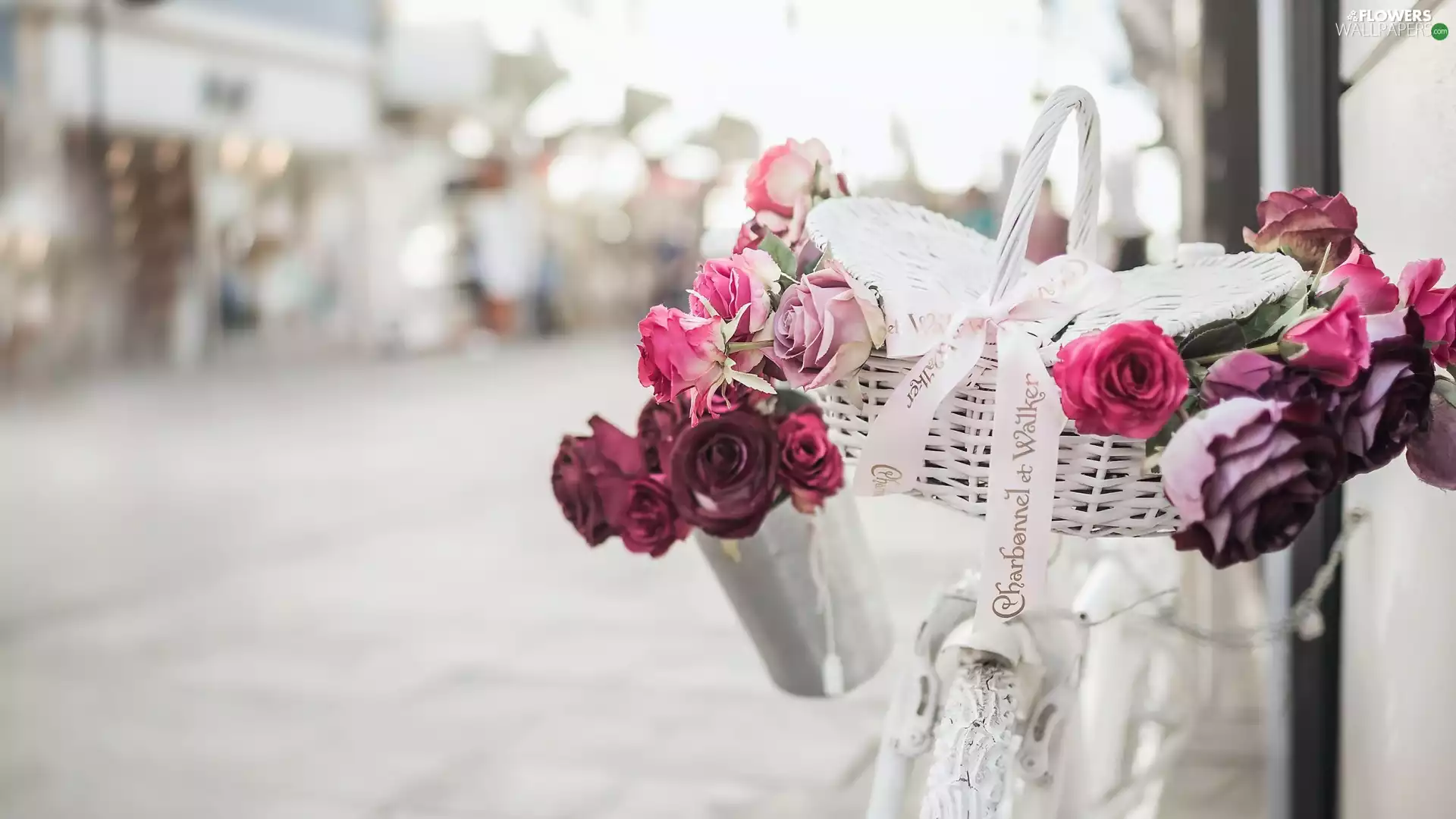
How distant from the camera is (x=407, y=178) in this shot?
11.1 m

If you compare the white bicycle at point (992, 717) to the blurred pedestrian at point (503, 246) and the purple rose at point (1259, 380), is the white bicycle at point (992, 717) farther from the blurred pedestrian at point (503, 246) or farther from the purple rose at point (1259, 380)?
the blurred pedestrian at point (503, 246)

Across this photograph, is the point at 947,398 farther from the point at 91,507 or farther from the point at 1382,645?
the point at 91,507

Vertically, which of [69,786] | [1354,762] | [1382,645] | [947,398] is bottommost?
[69,786]

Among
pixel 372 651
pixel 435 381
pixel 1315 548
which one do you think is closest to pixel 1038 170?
pixel 1315 548

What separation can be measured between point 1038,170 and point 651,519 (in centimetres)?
34

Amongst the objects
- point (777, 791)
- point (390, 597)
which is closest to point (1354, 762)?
point (777, 791)

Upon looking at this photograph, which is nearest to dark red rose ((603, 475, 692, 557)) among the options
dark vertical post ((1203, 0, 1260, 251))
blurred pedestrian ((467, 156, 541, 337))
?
dark vertical post ((1203, 0, 1260, 251))

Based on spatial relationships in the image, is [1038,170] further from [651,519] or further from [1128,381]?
[651,519]

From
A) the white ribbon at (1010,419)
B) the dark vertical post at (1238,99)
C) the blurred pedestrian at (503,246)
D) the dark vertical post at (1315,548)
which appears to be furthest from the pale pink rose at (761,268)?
the blurred pedestrian at (503,246)

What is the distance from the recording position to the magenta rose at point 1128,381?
62 cm

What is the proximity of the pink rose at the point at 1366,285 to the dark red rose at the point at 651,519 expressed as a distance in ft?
1.42

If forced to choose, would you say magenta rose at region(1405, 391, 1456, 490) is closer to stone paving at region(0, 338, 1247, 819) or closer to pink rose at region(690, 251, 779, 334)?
pink rose at region(690, 251, 779, 334)

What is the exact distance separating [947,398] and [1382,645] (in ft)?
2.06

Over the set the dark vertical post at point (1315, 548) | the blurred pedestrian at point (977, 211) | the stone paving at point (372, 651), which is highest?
the blurred pedestrian at point (977, 211)
